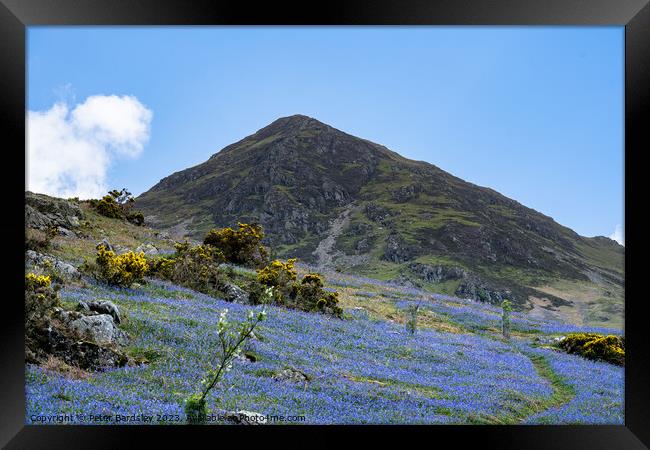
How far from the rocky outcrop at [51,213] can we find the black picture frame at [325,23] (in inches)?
256

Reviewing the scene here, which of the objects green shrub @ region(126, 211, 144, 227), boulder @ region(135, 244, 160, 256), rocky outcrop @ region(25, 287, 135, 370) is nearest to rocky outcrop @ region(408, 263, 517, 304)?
boulder @ region(135, 244, 160, 256)

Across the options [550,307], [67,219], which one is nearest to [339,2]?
[67,219]

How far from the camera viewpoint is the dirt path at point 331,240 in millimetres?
24188

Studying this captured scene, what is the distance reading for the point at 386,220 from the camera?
25.7 metres

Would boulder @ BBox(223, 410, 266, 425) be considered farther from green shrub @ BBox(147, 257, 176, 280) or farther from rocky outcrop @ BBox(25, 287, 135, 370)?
green shrub @ BBox(147, 257, 176, 280)

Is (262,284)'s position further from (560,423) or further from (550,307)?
(550,307)

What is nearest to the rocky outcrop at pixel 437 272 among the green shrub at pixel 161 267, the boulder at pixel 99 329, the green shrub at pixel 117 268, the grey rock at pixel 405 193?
the grey rock at pixel 405 193

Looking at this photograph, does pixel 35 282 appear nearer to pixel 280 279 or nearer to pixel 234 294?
pixel 234 294

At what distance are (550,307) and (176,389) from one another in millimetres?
16784

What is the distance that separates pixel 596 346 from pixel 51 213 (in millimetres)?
16414

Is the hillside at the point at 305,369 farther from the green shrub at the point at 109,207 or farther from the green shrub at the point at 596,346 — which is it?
the green shrub at the point at 109,207

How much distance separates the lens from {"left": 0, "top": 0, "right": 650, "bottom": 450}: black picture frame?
7324 mm

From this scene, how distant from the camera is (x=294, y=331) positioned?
446 inches

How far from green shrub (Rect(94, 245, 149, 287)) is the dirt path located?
13.0m
